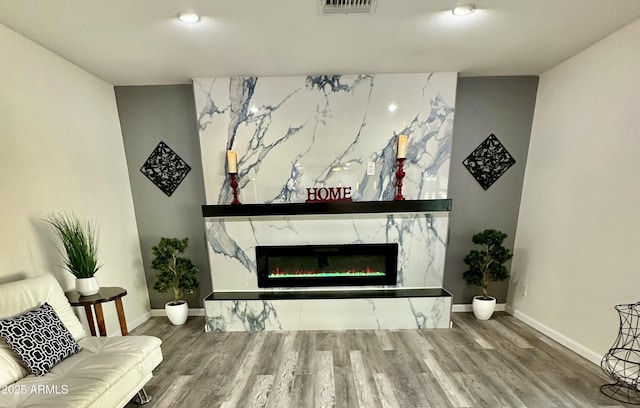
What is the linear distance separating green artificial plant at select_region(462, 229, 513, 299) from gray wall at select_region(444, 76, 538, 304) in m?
0.18

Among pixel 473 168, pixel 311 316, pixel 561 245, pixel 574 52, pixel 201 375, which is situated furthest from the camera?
pixel 473 168

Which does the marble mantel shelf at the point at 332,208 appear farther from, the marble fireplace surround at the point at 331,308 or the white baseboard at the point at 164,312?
the white baseboard at the point at 164,312

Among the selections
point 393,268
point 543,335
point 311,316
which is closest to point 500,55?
point 393,268

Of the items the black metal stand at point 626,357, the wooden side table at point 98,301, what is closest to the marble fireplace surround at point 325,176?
the wooden side table at point 98,301

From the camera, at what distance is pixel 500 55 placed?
2250 millimetres

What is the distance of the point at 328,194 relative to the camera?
2762 mm

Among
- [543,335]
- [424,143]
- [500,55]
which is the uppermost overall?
[500,55]

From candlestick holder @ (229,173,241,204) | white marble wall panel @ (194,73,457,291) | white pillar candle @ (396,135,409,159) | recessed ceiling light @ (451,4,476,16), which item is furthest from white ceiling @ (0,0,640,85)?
candlestick holder @ (229,173,241,204)

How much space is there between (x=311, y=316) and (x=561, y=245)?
8.40 ft

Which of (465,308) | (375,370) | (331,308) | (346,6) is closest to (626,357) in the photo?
(465,308)

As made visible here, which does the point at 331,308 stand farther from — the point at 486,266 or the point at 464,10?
the point at 464,10

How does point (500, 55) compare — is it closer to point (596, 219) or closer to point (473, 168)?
point (473, 168)

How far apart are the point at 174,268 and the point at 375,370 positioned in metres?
2.29

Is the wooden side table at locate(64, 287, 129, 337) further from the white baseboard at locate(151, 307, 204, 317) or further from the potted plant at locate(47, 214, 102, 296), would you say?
the white baseboard at locate(151, 307, 204, 317)
